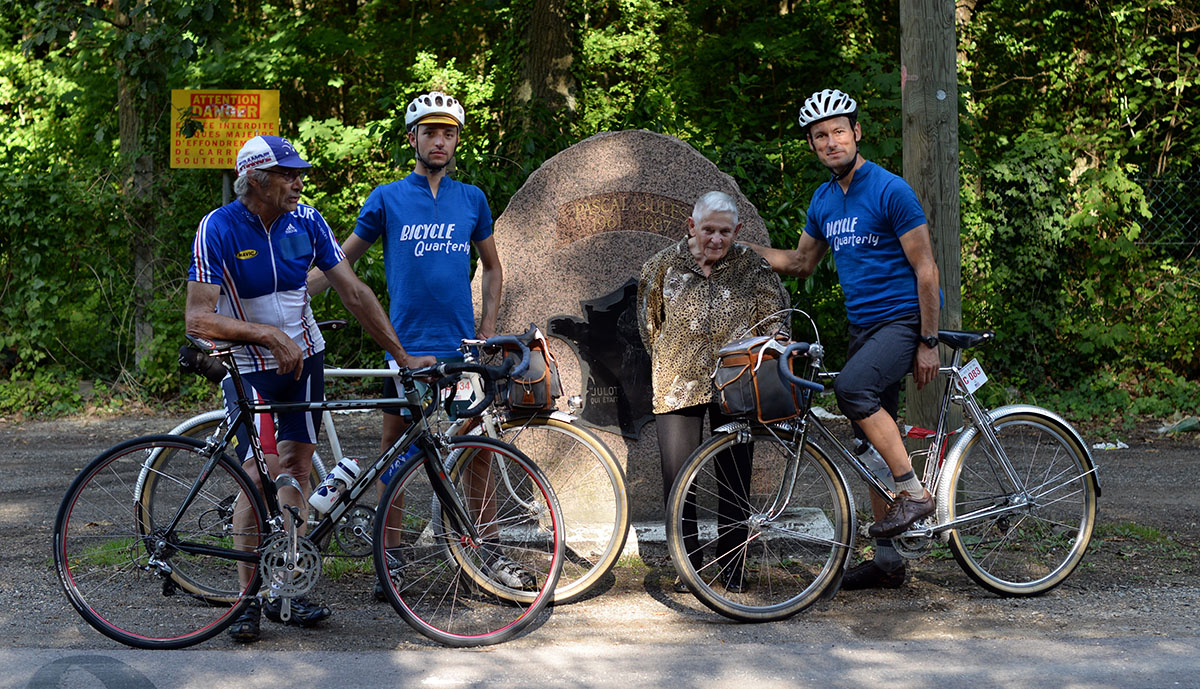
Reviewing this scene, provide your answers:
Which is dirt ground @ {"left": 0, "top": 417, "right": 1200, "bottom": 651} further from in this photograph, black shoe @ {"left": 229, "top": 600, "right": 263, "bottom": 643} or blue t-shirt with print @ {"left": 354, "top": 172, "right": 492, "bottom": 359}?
blue t-shirt with print @ {"left": 354, "top": 172, "right": 492, "bottom": 359}

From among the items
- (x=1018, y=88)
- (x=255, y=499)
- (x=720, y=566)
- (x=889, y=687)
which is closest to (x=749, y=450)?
(x=720, y=566)

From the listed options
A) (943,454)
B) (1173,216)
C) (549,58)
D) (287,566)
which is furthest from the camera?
(549,58)

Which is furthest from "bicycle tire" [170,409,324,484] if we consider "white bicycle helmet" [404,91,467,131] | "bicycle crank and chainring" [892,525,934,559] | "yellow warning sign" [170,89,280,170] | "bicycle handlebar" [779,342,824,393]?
"yellow warning sign" [170,89,280,170]

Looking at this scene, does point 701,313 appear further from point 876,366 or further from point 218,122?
point 218,122

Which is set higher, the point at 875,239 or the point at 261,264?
the point at 875,239

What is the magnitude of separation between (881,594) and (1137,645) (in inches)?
43.7

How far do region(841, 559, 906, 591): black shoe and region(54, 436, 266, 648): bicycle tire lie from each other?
258 cm

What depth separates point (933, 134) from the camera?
572 cm

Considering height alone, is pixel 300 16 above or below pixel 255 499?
above

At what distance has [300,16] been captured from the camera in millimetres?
15297

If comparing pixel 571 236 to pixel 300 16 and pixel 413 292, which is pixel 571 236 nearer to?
pixel 413 292

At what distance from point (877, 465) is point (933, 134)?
1.80 metres

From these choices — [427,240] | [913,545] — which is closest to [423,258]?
[427,240]

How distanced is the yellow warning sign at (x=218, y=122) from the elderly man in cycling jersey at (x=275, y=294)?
6.54 meters
